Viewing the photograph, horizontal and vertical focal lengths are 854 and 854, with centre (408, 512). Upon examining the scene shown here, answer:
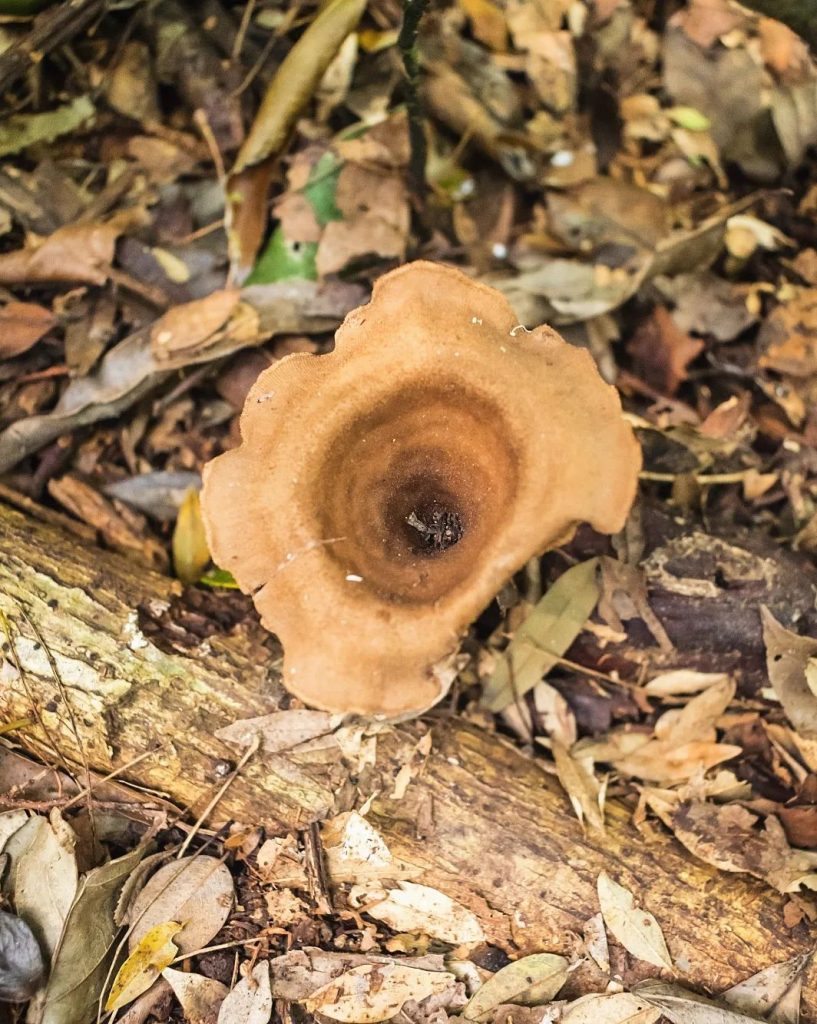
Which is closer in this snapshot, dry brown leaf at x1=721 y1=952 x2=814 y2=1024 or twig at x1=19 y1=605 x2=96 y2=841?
dry brown leaf at x1=721 y1=952 x2=814 y2=1024

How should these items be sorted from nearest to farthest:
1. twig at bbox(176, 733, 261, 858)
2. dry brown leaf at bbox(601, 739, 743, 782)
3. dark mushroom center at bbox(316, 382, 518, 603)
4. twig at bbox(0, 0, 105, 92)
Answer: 1. dark mushroom center at bbox(316, 382, 518, 603)
2. twig at bbox(176, 733, 261, 858)
3. dry brown leaf at bbox(601, 739, 743, 782)
4. twig at bbox(0, 0, 105, 92)

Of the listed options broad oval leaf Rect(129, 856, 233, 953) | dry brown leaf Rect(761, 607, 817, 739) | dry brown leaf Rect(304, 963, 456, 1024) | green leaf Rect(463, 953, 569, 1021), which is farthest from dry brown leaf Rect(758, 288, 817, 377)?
broad oval leaf Rect(129, 856, 233, 953)

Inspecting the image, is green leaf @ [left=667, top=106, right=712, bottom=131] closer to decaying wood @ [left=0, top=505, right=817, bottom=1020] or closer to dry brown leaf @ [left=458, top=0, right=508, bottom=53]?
dry brown leaf @ [left=458, top=0, right=508, bottom=53]

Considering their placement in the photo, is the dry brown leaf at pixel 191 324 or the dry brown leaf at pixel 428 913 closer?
the dry brown leaf at pixel 428 913

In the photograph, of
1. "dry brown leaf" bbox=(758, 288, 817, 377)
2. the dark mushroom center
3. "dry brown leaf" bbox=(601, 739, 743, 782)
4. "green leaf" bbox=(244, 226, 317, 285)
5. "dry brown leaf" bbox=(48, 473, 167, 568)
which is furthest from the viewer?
"dry brown leaf" bbox=(758, 288, 817, 377)

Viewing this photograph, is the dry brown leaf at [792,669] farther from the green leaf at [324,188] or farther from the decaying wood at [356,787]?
the green leaf at [324,188]

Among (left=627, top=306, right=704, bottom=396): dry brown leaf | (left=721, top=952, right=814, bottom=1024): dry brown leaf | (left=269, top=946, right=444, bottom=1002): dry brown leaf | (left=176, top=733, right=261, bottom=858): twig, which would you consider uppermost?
(left=176, top=733, right=261, bottom=858): twig

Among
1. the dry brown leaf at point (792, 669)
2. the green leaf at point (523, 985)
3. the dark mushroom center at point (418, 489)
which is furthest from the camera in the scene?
the dry brown leaf at point (792, 669)

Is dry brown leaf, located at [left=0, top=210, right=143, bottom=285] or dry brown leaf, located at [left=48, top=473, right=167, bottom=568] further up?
dry brown leaf, located at [left=0, top=210, right=143, bottom=285]

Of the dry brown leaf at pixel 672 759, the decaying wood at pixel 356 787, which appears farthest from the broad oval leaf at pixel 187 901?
the dry brown leaf at pixel 672 759
